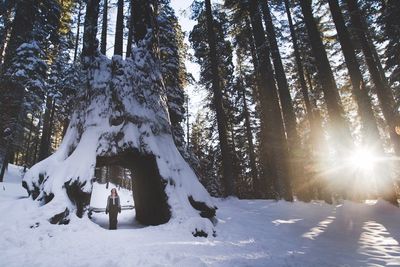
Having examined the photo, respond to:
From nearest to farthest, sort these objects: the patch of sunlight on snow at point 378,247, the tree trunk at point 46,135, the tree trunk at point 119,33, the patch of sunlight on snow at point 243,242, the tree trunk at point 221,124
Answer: the patch of sunlight on snow at point 378,247 → the patch of sunlight on snow at point 243,242 → the tree trunk at point 221,124 → the tree trunk at point 119,33 → the tree trunk at point 46,135

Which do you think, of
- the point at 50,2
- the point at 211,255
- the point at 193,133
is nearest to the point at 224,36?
the point at 50,2

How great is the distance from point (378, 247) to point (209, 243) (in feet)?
12.4

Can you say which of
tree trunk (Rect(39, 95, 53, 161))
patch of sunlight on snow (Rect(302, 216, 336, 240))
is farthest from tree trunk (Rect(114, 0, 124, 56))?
patch of sunlight on snow (Rect(302, 216, 336, 240))

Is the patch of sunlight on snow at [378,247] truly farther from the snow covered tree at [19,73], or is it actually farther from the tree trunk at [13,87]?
the tree trunk at [13,87]

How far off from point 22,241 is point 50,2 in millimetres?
19716

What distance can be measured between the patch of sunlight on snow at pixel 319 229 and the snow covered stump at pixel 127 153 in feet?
8.81

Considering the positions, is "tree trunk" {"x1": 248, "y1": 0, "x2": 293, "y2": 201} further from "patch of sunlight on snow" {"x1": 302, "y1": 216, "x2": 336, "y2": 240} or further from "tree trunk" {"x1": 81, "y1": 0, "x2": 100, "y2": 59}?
"tree trunk" {"x1": 81, "y1": 0, "x2": 100, "y2": 59}

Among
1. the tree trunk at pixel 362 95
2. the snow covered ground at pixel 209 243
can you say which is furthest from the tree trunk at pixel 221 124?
the tree trunk at pixel 362 95

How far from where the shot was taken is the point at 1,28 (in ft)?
64.2

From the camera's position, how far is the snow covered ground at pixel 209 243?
5320mm

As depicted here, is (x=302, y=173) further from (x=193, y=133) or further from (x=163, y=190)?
(x=193, y=133)

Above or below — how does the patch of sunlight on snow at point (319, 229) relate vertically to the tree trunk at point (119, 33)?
below

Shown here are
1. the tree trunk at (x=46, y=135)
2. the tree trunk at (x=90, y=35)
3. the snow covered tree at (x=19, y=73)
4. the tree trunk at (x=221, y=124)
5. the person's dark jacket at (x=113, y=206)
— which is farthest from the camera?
the tree trunk at (x=46, y=135)

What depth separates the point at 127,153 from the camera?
30.7 feet
